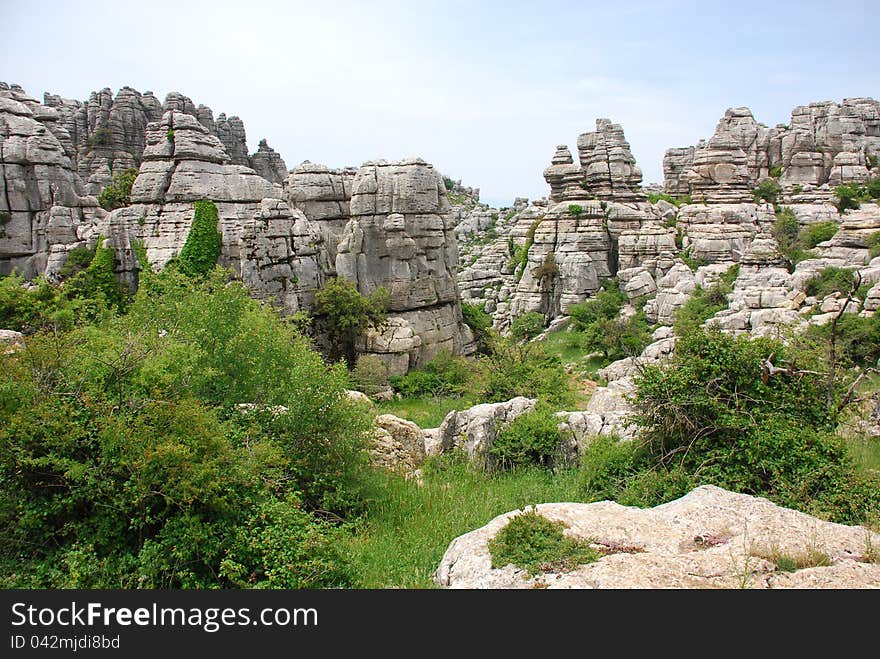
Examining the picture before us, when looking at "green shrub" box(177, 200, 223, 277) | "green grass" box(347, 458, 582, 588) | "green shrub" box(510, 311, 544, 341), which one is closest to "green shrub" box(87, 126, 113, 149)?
"green shrub" box(177, 200, 223, 277)

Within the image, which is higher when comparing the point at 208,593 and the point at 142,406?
the point at 142,406

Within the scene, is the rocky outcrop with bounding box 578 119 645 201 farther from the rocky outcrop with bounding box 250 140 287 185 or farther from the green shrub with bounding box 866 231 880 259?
the rocky outcrop with bounding box 250 140 287 185

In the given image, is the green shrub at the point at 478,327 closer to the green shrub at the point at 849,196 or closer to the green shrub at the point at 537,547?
the green shrub at the point at 537,547

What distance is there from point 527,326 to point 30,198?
1092 inches

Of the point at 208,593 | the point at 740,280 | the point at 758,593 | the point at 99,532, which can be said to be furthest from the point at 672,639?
the point at 740,280

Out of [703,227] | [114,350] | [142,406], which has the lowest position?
[142,406]

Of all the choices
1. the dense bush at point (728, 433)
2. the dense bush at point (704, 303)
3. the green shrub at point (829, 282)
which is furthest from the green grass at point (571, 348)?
the dense bush at point (728, 433)

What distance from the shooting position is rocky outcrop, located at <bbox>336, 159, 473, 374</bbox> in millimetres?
29625

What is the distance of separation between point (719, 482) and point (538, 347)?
2076cm

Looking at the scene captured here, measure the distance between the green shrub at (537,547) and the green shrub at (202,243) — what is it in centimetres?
2206

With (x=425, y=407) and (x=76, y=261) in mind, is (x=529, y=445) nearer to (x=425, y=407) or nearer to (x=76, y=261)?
(x=425, y=407)

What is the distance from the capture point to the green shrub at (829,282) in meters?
25.4

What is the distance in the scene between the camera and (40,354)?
7.62 m

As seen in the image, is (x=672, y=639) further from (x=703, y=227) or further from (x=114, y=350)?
(x=703, y=227)
